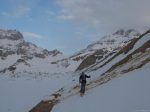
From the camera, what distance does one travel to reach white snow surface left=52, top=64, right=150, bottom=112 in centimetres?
1858

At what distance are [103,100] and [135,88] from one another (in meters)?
2.32

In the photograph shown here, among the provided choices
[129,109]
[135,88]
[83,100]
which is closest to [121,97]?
[135,88]

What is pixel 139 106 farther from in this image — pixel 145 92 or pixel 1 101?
pixel 1 101

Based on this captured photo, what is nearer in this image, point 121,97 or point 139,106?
point 139,106

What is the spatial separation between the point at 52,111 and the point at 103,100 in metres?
5.92

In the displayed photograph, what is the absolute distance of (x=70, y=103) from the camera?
85.6 feet

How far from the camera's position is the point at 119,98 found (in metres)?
20.8

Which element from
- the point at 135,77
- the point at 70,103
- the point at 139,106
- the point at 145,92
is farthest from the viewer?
the point at 70,103

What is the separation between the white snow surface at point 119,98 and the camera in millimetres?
18583

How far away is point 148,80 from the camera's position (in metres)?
22.1

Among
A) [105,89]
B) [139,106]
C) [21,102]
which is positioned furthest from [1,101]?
[139,106]

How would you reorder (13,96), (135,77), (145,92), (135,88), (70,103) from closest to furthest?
(145,92)
(135,88)
(135,77)
(70,103)
(13,96)

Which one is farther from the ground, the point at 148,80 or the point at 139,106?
the point at 148,80

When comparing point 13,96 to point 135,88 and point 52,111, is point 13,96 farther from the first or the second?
point 135,88
